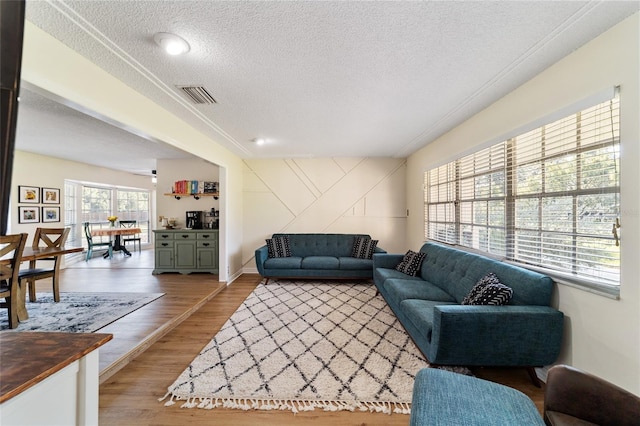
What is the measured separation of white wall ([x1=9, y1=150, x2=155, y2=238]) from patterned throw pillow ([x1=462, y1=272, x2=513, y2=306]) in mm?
6617

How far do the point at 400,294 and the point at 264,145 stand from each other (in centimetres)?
314

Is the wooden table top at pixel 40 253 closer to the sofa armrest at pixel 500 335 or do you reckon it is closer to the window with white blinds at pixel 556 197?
the sofa armrest at pixel 500 335

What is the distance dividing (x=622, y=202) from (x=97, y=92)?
3.70 metres

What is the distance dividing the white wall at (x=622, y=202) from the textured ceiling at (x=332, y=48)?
12 centimetres

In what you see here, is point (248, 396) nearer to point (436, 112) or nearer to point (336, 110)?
point (336, 110)

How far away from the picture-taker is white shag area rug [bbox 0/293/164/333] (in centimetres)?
277

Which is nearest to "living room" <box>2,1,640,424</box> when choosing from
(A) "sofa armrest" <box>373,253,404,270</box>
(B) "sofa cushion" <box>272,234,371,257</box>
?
(B) "sofa cushion" <box>272,234,371,257</box>

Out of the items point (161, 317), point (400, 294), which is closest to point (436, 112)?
point (400, 294)

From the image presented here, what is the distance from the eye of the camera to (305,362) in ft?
7.26

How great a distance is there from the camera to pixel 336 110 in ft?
9.44

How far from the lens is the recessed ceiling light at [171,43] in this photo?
1.66 m

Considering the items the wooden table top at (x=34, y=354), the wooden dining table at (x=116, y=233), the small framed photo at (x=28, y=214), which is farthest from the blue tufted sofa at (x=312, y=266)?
the small framed photo at (x=28, y=214)

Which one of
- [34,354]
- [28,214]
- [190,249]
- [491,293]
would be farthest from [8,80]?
[28,214]

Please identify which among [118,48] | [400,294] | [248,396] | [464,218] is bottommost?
[248,396]
